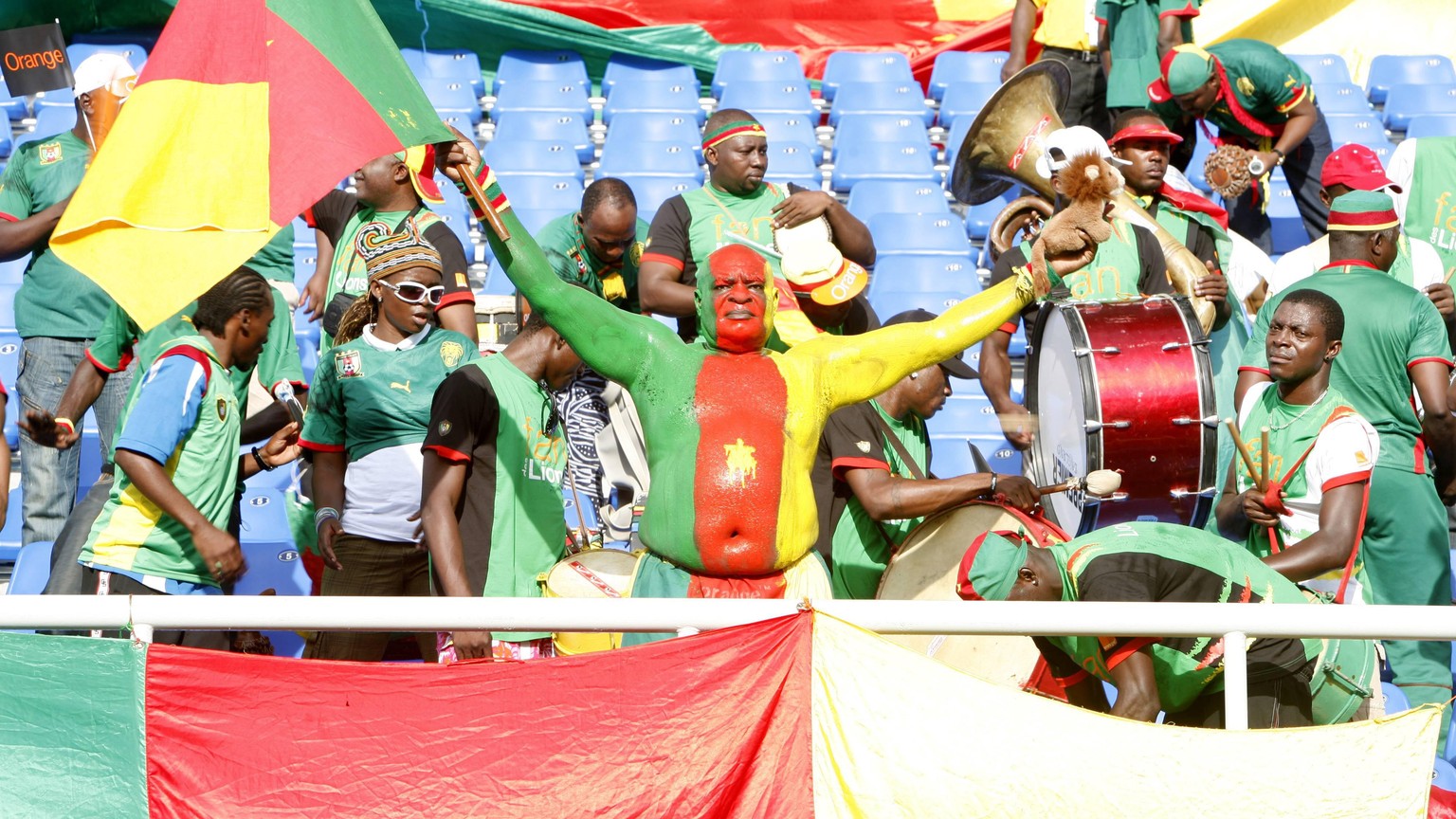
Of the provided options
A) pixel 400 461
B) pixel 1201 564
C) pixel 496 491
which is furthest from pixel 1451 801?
pixel 400 461

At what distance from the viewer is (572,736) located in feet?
10.6

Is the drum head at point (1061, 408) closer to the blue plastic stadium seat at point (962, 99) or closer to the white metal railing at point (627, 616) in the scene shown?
the white metal railing at point (627, 616)

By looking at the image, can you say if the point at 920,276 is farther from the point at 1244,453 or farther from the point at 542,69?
the point at 542,69

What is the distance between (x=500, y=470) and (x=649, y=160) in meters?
4.63

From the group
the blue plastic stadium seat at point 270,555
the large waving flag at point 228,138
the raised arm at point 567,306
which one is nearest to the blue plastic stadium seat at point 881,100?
the blue plastic stadium seat at point 270,555

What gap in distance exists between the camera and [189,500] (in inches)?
185

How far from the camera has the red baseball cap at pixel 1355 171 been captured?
6477 mm

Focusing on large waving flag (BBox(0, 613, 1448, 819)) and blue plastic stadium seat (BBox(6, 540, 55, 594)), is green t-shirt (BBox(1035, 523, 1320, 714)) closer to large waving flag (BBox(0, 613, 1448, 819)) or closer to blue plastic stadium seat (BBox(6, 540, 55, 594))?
large waving flag (BBox(0, 613, 1448, 819))

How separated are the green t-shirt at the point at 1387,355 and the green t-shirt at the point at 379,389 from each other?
276 cm

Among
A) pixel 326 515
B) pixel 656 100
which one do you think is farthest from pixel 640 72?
pixel 326 515

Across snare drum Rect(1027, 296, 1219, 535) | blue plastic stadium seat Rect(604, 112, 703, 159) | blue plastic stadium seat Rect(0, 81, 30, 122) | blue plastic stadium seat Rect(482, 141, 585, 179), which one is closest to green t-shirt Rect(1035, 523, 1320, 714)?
snare drum Rect(1027, 296, 1219, 535)

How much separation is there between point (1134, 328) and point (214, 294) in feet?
9.41

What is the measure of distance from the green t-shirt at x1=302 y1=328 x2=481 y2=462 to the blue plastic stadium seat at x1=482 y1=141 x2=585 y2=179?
391 cm

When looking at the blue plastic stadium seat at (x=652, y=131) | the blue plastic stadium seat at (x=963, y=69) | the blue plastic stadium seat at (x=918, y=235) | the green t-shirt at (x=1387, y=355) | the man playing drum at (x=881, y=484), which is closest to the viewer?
the man playing drum at (x=881, y=484)
